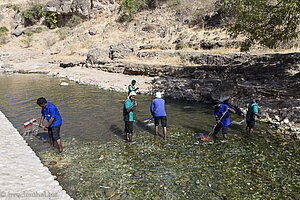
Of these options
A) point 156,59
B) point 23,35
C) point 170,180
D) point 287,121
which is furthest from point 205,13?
point 23,35

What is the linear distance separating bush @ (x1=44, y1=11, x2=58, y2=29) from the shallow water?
46105mm

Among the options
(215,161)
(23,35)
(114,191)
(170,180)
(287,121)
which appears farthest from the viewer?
(23,35)

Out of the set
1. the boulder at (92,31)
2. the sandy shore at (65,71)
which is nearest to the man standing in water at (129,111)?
the sandy shore at (65,71)

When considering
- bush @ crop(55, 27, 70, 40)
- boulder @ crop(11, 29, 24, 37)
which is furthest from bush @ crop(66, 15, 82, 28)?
boulder @ crop(11, 29, 24, 37)

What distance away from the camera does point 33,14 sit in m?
51.3

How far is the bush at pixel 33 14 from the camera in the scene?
165 feet

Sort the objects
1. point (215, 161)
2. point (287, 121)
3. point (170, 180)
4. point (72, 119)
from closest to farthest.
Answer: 1. point (170, 180)
2. point (215, 161)
3. point (287, 121)
4. point (72, 119)

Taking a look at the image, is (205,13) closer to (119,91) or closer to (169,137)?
(119,91)

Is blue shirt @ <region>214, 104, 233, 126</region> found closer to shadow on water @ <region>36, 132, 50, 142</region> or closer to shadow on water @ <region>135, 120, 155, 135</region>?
shadow on water @ <region>135, 120, 155, 135</region>

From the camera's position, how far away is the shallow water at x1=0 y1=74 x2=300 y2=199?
15.5 feet

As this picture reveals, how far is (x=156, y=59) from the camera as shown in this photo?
23625mm

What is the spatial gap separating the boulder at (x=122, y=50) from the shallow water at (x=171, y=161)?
17.0 meters

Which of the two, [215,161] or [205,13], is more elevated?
[205,13]

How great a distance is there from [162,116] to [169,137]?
1.02 m
